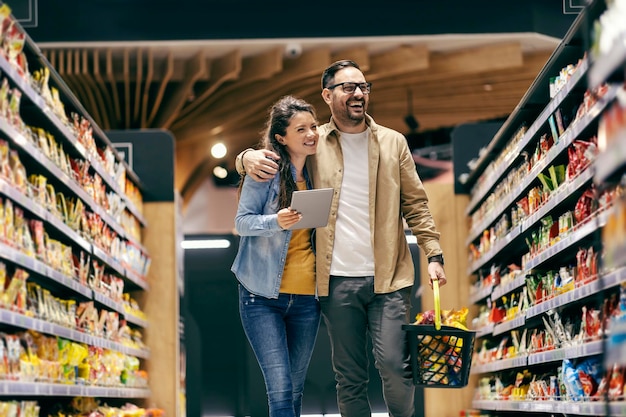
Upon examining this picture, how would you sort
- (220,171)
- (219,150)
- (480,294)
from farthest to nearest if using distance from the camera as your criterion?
(220,171) → (219,150) → (480,294)

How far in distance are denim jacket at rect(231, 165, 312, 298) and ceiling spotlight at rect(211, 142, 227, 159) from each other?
28.3 feet

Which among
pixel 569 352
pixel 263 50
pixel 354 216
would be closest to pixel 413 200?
pixel 354 216

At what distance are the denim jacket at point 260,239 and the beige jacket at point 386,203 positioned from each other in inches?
6.3

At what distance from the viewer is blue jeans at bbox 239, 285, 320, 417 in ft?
11.5

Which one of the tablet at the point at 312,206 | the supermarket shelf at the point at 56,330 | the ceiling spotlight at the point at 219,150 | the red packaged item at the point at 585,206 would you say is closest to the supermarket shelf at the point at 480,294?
the red packaged item at the point at 585,206

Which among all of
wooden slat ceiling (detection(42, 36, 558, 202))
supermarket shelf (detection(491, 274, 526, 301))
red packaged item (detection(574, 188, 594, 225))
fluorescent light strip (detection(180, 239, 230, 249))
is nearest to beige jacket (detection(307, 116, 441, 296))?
red packaged item (detection(574, 188, 594, 225))

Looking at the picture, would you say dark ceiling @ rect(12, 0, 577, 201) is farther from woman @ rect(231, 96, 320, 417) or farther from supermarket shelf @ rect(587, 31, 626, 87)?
supermarket shelf @ rect(587, 31, 626, 87)

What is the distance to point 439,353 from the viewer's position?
11.2 ft

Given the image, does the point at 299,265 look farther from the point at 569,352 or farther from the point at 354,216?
the point at 569,352

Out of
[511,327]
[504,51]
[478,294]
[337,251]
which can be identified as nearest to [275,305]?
[337,251]

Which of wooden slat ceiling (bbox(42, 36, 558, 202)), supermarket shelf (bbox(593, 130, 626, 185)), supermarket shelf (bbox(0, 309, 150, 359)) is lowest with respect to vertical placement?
supermarket shelf (bbox(0, 309, 150, 359))

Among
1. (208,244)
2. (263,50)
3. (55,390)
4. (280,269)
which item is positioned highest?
(263,50)

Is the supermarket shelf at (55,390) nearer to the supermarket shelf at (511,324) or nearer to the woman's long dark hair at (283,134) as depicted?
the woman's long dark hair at (283,134)

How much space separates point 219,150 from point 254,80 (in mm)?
1828
